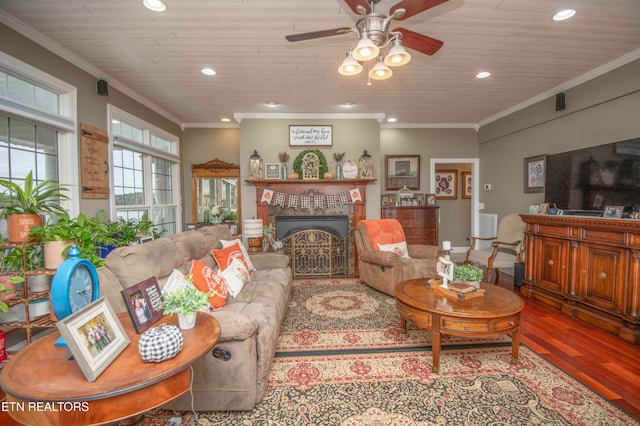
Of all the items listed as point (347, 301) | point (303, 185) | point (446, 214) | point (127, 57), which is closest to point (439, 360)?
point (347, 301)

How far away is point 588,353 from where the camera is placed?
2.28 metres

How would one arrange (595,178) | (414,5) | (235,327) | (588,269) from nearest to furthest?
(235,327), (414,5), (588,269), (595,178)

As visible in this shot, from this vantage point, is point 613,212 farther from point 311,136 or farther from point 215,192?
point 215,192

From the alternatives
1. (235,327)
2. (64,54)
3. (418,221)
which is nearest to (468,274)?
(235,327)

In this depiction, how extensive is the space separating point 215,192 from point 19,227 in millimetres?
3650

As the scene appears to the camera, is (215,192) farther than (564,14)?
Yes

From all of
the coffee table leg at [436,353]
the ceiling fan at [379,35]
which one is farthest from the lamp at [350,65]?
the coffee table leg at [436,353]

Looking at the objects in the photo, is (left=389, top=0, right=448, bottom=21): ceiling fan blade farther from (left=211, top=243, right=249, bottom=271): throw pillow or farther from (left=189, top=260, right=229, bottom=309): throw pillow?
(left=211, top=243, right=249, bottom=271): throw pillow

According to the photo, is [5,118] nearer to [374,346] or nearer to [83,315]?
[83,315]

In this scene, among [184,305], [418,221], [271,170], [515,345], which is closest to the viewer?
[184,305]

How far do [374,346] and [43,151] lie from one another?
139 inches

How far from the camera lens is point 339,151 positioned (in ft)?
16.2

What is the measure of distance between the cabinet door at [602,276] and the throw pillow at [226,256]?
3.43m

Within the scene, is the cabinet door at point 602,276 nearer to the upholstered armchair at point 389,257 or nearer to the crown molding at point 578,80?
the upholstered armchair at point 389,257
